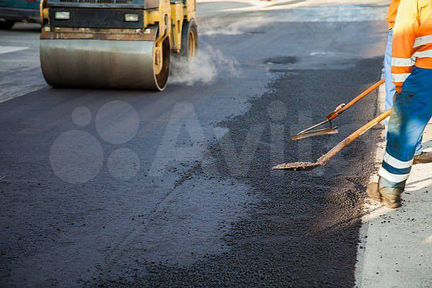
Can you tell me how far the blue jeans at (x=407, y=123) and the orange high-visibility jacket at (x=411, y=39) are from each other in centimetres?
7

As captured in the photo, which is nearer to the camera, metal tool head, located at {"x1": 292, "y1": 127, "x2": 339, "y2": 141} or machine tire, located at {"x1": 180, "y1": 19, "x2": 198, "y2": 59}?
metal tool head, located at {"x1": 292, "y1": 127, "x2": 339, "y2": 141}

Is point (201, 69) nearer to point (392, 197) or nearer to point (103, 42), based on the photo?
point (103, 42)

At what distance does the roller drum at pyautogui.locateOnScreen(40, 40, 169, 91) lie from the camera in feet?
28.8

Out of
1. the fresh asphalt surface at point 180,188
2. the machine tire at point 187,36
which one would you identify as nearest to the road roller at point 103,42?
the fresh asphalt surface at point 180,188

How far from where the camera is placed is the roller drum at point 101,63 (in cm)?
877

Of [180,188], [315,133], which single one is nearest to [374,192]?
[180,188]

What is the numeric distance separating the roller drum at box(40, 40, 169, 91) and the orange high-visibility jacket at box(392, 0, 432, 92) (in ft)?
15.5

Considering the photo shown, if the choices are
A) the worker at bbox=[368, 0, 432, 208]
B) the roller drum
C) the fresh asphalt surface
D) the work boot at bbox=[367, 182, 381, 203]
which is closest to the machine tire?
the fresh asphalt surface

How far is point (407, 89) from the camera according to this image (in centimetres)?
463

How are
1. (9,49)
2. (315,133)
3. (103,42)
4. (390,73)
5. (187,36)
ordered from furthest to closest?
1. (9,49)
2. (187,36)
3. (103,42)
4. (315,133)
5. (390,73)

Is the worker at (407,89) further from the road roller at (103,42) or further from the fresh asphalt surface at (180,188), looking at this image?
the road roller at (103,42)

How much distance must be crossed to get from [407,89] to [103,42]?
5.28 meters

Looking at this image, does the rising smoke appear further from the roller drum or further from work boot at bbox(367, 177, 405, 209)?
work boot at bbox(367, 177, 405, 209)

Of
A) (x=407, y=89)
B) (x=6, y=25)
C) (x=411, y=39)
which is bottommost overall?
(x=6, y=25)
